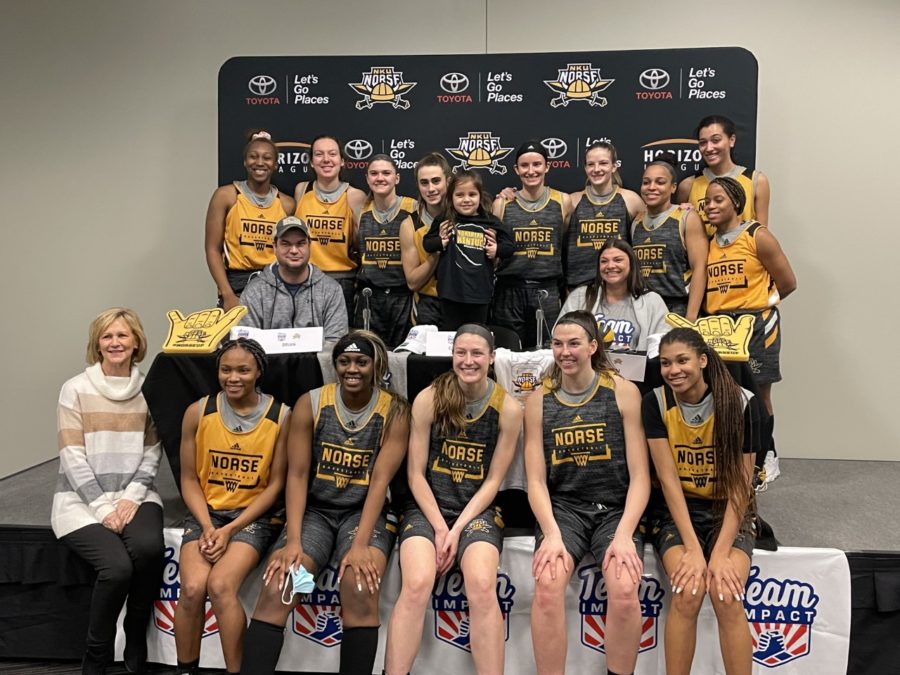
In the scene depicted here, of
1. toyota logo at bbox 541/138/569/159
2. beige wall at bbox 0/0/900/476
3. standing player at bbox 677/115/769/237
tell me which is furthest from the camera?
beige wall at bbox 0/0/900/476

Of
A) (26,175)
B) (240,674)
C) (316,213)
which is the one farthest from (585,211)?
(26,175)

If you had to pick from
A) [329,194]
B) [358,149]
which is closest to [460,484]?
[329,194]

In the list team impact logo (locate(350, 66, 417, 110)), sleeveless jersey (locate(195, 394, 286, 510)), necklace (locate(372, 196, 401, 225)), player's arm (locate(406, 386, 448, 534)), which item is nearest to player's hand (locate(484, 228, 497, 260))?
necklace (locate(372, 196, 401, 225))

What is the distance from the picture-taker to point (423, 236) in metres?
3.98

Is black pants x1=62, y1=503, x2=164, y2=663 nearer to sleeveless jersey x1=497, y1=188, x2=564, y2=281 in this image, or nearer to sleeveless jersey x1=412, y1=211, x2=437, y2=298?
sleeveless jersey x1=412, y1=211, x2=437, y2=298

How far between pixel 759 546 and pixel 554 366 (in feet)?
3.13

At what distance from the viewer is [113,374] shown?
10.8 ft

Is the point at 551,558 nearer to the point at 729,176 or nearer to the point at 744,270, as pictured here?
the point at 744,270

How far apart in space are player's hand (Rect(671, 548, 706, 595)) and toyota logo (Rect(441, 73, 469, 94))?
10.5 feet

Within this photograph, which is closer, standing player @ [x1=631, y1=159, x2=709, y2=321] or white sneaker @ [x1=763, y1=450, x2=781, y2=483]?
white sneaker @ [x1=763, y1=450, x2=781, y2=483]

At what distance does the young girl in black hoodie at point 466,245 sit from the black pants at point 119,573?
1.61 m

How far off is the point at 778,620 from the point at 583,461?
86cm

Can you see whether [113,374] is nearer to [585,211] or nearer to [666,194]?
[585,211]

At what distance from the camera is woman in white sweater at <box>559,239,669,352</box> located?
3510mm
